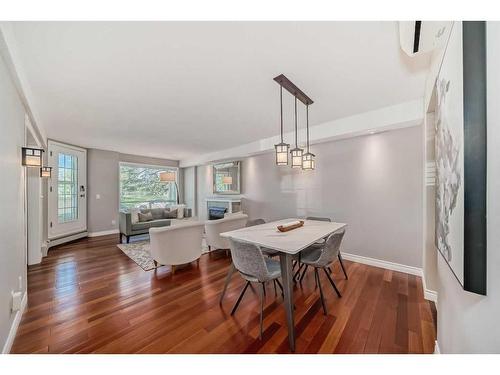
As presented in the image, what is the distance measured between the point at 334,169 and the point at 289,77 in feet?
6.93

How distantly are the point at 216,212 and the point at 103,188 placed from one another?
3.17 m

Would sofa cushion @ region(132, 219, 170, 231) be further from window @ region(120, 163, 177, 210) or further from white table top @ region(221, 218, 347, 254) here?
white table top @ region(221, 218, 347, 254)

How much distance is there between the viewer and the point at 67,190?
479 centimetres

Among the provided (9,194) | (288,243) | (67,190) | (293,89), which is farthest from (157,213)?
(293,89)

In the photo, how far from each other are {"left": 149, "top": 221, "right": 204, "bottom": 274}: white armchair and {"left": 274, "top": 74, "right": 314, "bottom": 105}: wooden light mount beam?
225 cm

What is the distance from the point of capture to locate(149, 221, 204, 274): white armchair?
285cm

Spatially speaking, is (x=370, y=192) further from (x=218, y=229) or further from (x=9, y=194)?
(x=9, y=194)

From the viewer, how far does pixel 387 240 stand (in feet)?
10.1

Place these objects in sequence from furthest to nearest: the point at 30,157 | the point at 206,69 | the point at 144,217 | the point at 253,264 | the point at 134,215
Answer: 1. the point at 144,217
2. the point at 134,215
3. the point at 30,157
4. the point at 206,69
5. the point at 253,264

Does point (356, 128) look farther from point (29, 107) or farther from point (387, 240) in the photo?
point (29, 107)

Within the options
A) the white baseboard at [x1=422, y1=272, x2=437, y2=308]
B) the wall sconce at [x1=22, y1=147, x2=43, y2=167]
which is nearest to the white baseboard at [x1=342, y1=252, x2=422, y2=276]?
the white baseboard at [x1=422, y1=272, x2=437, y2=308]

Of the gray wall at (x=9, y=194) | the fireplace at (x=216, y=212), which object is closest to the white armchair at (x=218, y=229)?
the fireplace at (x=216, y=212)
